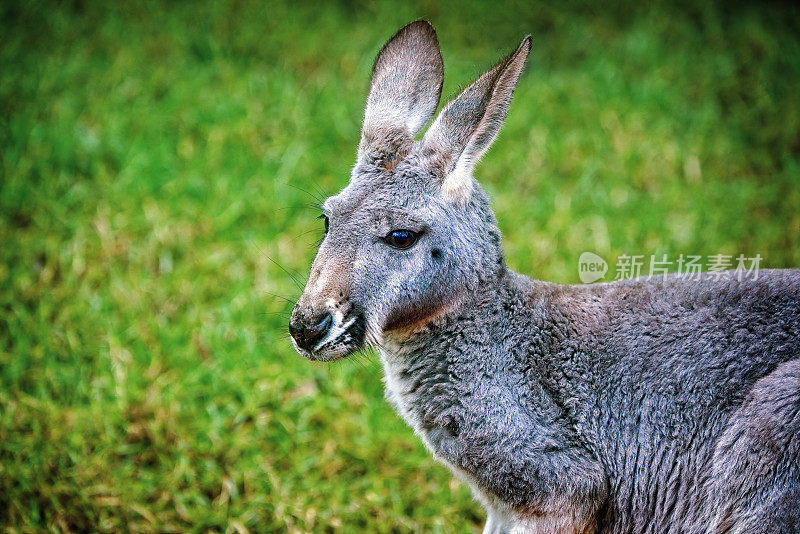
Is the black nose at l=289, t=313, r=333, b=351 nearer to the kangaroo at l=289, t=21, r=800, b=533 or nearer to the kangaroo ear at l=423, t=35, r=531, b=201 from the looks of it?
the kangaroo at l=289, t=21, r=800, b=533

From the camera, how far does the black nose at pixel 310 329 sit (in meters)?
2.95

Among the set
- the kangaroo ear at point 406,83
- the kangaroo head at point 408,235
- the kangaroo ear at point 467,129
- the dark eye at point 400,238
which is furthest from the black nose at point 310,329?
the kangaroo ear at point 406,83

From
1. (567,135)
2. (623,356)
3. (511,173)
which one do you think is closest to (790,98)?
(567,135)

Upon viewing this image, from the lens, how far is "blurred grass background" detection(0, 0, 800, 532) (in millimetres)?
4324

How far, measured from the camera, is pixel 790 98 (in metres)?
7.51

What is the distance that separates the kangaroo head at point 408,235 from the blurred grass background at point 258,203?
841mm

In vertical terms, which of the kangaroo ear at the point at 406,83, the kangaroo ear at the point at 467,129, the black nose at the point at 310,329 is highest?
the kangaroo ear at the point at 406,83

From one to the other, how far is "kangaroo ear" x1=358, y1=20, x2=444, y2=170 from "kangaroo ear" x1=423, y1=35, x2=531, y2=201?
274 millimetres

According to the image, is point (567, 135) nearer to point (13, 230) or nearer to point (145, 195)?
point (145, 195)

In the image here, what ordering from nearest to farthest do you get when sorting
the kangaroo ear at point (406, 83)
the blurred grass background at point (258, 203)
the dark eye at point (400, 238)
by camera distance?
the dark eye at point (400, 238) → the kangaroo ear at point (406, 83) → the blurred grass background at point (258, 203)

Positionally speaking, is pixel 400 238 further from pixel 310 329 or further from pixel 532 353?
pixel 532 353

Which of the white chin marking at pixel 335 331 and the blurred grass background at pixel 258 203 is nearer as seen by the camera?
the white chin marking at pixel 335 331

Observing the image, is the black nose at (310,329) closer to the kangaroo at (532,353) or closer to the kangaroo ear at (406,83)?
the kangaroo at (532,353)

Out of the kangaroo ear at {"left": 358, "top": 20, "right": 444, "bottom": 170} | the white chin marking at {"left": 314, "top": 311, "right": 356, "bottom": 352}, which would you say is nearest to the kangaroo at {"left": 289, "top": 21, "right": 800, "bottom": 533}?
the white chin marking at {"left": 314, "top": 311, "right": 356, "bottom": 352}
